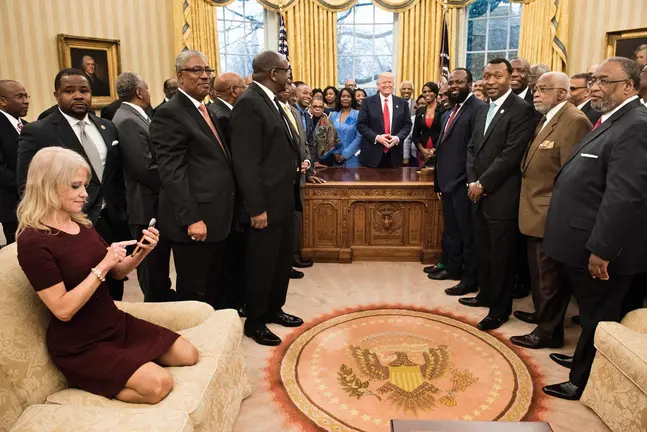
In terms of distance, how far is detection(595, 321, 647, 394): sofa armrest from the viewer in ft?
7.24

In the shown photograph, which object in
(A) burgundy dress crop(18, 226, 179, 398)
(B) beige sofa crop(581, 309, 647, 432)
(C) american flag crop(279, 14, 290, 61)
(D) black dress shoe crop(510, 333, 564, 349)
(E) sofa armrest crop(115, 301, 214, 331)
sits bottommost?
(D) black dress shoe crop(510, 333, 564, 349)

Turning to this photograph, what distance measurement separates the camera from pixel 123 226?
3479 mm

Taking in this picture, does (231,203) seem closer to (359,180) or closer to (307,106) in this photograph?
(359,180)

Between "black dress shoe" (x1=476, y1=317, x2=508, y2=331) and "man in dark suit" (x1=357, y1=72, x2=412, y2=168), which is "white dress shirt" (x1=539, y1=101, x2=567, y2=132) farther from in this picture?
"man in dark suit" (x1=357, y1=72, x2=412, y2=168)

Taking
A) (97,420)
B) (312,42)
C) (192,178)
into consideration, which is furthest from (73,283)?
(312,42)

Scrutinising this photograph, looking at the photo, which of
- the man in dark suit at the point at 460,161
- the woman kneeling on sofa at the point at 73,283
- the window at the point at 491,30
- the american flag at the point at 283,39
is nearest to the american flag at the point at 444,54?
the window at the point at 491,30

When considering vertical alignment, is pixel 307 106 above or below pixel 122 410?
above

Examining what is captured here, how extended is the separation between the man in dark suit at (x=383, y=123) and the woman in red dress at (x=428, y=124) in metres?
0.34

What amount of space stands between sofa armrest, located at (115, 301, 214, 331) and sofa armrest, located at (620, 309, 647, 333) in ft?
7.07

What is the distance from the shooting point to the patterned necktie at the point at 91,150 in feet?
10.1

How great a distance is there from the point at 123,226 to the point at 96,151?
583 millimetres

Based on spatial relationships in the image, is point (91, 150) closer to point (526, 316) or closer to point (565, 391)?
point (565, 391)

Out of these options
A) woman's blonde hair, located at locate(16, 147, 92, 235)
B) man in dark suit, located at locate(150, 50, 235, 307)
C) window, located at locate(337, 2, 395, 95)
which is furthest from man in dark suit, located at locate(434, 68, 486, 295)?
window, located at locate(337, 2, 395, 95)

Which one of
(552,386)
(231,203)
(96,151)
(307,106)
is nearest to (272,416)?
(231,203)
